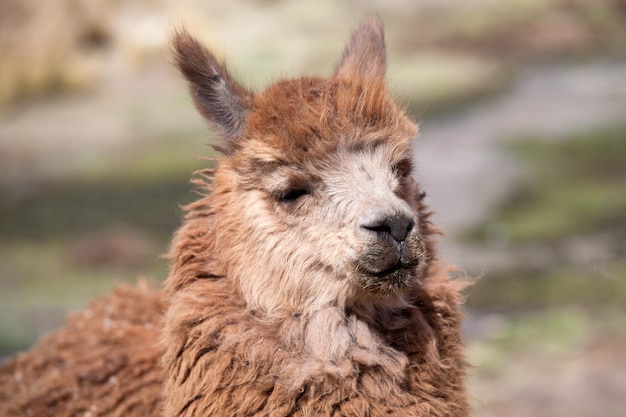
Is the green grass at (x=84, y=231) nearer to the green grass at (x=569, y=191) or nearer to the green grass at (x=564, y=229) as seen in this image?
the green grass at (x=564, y=229)

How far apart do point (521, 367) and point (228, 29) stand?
9952 mm

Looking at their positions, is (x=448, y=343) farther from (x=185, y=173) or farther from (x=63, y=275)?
(x=185, y=173)

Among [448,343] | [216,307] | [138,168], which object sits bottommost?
[216,307]

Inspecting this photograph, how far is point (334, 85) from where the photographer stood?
3.56 m

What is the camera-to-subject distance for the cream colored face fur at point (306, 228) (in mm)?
3393

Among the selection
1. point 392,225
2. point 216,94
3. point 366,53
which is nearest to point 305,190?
point 392,225

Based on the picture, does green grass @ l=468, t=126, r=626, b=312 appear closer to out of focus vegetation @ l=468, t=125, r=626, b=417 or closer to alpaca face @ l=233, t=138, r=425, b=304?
out of focus vegetation @ l=468, t=125, r=626, b=417

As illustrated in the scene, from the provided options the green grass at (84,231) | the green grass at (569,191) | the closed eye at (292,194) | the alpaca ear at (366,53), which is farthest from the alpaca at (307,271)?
the green grass at (569,191)

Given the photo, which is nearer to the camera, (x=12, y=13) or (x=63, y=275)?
(x=63, y=275)

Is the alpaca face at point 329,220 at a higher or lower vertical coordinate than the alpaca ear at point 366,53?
lower

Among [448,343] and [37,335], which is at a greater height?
[37,335]

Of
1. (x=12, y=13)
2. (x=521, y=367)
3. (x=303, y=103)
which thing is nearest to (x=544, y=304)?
(x=521, y=367)

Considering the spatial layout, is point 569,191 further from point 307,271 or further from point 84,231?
point 307,271

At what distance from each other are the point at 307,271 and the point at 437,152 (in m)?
9.24
